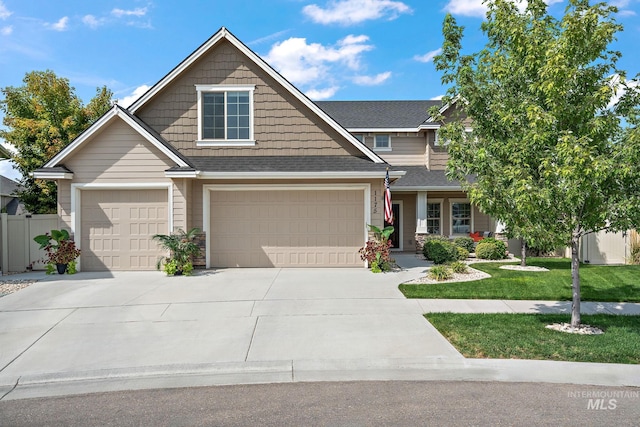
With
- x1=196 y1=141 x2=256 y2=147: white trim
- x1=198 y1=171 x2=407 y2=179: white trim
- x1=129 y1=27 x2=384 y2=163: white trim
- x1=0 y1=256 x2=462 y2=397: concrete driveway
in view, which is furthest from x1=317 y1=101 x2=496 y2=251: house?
x1=0 y1=256 x2=462 y2=397: concrete driveway

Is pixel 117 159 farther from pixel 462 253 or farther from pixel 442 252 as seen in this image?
pixel 462 253

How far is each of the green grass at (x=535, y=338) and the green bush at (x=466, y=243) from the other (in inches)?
378

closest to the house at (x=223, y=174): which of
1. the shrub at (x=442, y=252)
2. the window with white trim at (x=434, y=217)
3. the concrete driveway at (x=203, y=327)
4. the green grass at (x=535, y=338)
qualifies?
the concrete driveway at (x=203, y=327)

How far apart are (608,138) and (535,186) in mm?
1639

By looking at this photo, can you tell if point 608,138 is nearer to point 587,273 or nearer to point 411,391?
point 411,391

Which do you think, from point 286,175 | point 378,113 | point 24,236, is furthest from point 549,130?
point 378,113

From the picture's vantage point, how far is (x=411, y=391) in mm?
5289

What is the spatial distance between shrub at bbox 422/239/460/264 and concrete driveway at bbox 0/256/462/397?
14.8ft

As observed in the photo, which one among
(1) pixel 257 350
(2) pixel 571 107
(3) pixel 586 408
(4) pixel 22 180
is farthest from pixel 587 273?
(4) pixel 22 180

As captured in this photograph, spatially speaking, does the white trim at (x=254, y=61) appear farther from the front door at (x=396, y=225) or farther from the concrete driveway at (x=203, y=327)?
the front door at (x=396, y=225)

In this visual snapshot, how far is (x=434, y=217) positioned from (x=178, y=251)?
12111mm

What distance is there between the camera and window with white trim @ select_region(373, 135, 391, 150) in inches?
845

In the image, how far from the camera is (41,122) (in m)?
20.3

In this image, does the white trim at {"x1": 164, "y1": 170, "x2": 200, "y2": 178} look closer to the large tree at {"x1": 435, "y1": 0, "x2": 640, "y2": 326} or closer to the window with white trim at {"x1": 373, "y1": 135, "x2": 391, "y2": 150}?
the large tree at {"x1": 435, "y1": 0, "x2": 640, "y2": 326}
